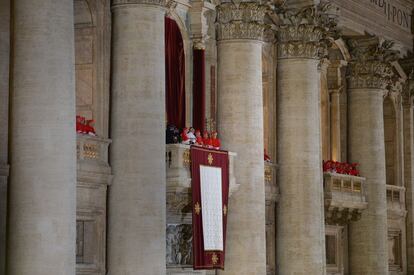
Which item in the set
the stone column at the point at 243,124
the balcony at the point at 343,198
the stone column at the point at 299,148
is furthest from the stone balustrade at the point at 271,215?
the balcony at the point at 343,198

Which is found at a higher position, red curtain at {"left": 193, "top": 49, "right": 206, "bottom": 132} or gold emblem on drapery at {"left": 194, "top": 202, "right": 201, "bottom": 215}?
red curtain at {"left": 193, "top": 49, "right": 206, "bottom": 132}

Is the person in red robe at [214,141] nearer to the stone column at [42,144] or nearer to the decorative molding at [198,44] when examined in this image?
the decorative molding at [198,44]

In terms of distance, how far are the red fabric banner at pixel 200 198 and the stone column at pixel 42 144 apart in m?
7.54

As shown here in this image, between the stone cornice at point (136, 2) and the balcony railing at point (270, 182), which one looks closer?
the stone cornice at point (136, 2)

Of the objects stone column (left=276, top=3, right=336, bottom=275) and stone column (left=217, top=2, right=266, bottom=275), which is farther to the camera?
stone column (left=276, top=3, right=336, bottom=275)

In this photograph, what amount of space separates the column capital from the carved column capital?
3.73 metres

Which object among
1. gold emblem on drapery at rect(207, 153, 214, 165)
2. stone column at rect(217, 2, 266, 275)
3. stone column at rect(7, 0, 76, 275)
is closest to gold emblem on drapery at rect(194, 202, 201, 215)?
gold emblem on drapery at rect(207, 153, 214, 165)

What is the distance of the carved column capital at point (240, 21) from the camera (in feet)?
130

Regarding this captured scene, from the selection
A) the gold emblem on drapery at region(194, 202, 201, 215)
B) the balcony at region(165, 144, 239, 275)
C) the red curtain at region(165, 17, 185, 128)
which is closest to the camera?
the balcony at region(165, 144, 239, 275)

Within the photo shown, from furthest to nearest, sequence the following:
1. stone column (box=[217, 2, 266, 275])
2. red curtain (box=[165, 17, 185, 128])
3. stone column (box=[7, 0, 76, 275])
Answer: stone column (box=[217, 2, 266, 275])
red curtain (box=[165, 17, 185, 128])
stone column (box=[7, 0, 76, 275])

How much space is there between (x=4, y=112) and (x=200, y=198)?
8260mm

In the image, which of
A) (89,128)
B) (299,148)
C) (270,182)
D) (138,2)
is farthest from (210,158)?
(299,148)

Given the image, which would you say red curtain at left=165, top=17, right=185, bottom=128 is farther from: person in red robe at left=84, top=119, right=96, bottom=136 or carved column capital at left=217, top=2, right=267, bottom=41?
person in red robe at left=84, top=119, right=96, bottom=136

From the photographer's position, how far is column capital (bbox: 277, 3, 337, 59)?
1715 inches
